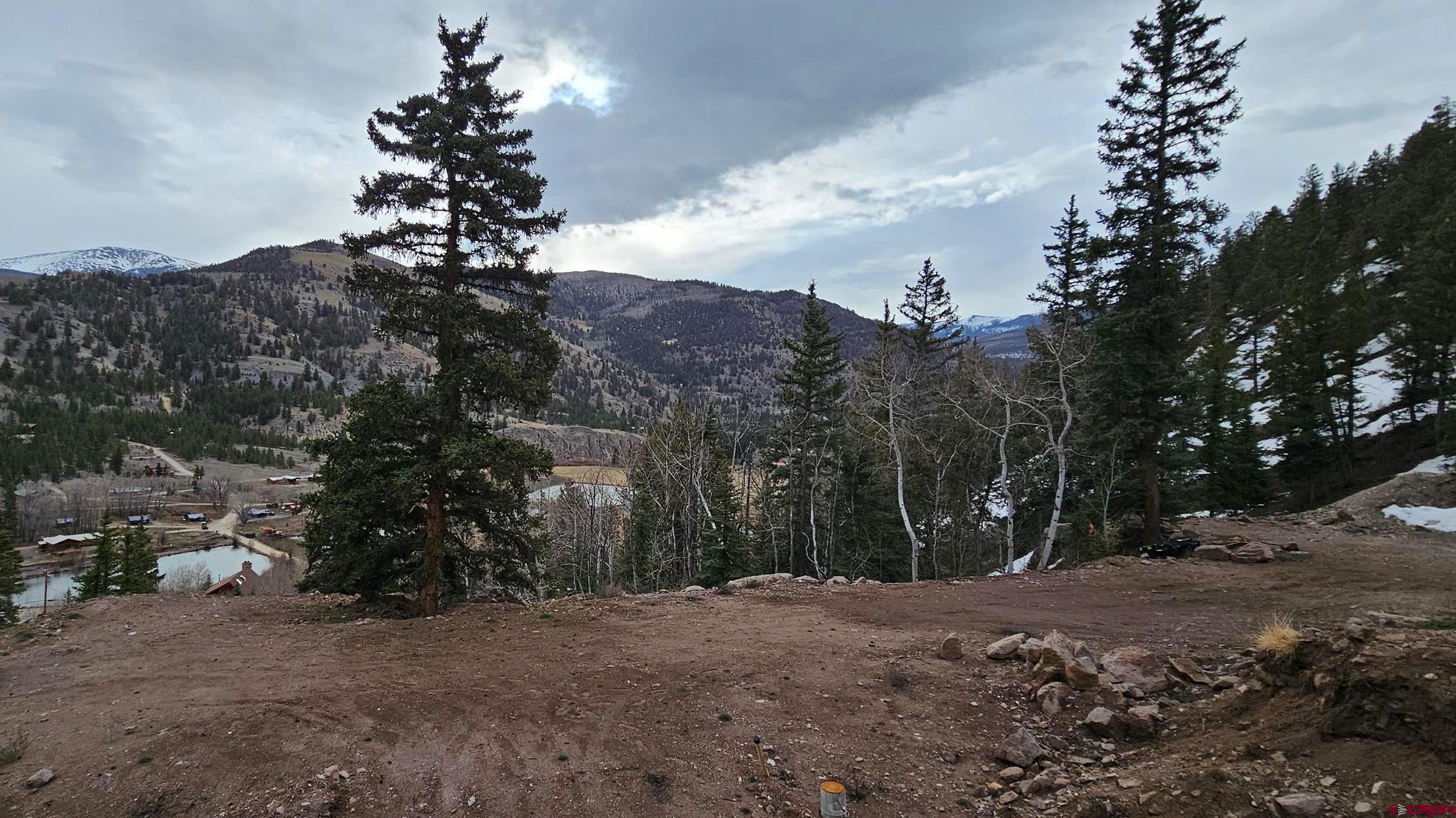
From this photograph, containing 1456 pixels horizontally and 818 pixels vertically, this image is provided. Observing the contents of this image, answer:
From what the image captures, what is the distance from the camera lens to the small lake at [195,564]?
58800 mm

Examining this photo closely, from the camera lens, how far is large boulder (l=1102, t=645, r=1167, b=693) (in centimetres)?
675

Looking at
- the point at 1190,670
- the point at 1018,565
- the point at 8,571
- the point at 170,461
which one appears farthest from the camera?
the point at 170,461

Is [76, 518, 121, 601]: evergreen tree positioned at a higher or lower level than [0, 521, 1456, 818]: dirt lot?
lower

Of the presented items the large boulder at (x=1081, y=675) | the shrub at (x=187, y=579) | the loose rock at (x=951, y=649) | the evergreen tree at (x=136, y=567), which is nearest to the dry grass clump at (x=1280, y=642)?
the large boulder at (x=1081, y=675)

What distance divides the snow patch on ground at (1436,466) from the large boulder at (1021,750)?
986 inches

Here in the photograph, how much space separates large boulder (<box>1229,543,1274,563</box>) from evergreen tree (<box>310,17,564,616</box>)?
53.7ft

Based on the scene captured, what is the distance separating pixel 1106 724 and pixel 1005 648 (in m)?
2.24

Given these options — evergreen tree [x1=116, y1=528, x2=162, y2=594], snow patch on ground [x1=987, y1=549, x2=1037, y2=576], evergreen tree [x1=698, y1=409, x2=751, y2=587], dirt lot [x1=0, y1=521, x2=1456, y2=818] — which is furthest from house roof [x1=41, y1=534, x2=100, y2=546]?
snow patch on ground [x1=987, y1=549, x2=1037, y2=576]

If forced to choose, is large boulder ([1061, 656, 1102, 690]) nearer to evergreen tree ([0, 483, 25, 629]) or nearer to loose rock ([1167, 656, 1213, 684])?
loose rock ([1167, 656, 1213, 684])

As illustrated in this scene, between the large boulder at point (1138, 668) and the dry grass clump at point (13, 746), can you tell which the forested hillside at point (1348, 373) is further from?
the dry grass clump at point (13, 746)

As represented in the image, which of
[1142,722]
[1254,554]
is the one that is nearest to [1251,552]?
[1254,554]

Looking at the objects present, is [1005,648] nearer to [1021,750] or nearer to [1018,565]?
[1021,750]

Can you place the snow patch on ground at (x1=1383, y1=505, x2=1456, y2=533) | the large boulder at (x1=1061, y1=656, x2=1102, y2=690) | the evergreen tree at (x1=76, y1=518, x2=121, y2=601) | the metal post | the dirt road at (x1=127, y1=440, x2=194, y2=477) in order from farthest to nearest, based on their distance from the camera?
the dirt road at (x1=127, y1=440, x2=194, y2=477) < the evergreen tree at (x1=76, y1=518, x2=121, y2=601) < the snow patch on ground at (x1=1383, y1=505, x2=1456, y2=533) < the large boulder at (x1=1061, y1=656, x2=1102, y2=690) < the metal post

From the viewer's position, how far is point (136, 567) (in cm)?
2909
